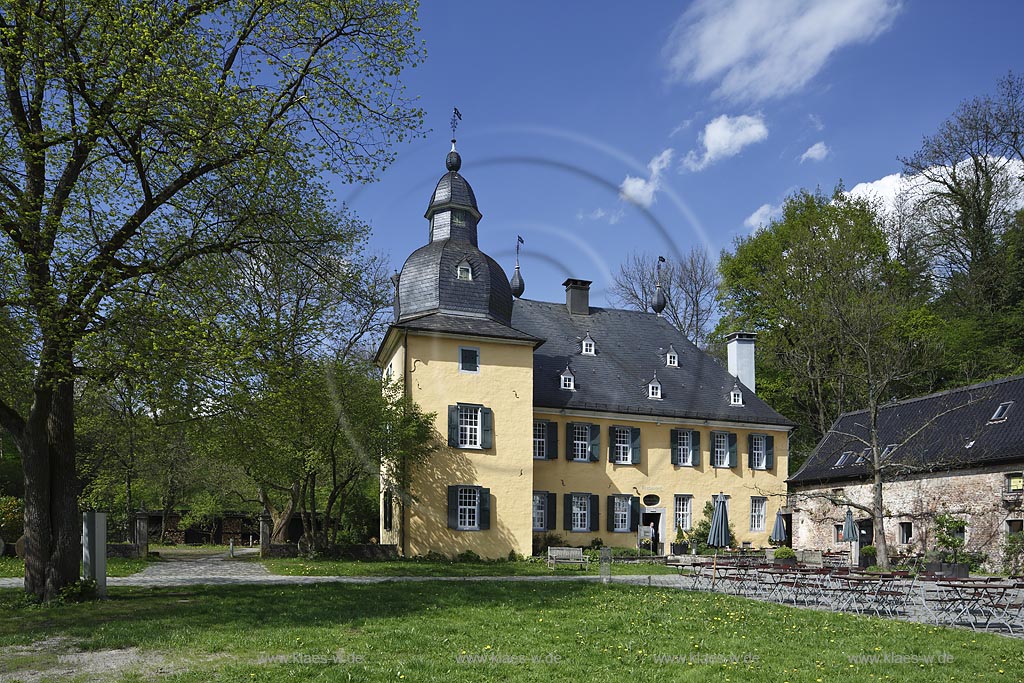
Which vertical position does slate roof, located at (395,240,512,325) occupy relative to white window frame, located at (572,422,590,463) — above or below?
above

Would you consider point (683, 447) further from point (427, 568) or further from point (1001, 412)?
point (427, 568)

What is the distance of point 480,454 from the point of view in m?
29.0

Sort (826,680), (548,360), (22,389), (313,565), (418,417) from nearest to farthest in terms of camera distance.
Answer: (826,680) < (22,389) < (313,565) < (418,417) < (548,360)

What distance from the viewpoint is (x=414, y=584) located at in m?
18.4

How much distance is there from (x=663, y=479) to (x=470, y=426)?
8.78 metres

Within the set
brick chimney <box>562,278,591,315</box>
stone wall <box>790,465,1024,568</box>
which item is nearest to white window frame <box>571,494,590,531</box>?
stone wall <box>790,465,1024,568</box>

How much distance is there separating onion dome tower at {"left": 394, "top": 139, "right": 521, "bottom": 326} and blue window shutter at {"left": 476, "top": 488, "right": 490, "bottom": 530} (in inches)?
228

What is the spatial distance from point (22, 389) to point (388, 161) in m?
7.72

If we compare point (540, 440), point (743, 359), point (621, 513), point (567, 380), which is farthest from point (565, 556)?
point (743, 359)

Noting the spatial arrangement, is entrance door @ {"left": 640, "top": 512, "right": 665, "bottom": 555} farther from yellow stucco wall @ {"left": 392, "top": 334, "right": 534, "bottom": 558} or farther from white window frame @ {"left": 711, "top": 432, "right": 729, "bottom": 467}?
yellow stucco wall @ {"left": 392, "top": 334, "right": 534, "bottom": 558}

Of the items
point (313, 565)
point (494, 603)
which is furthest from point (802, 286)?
point (494, 603)

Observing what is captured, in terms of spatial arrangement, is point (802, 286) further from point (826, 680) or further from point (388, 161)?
point (826, 680)

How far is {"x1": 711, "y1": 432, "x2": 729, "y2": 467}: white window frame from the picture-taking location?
34.8m

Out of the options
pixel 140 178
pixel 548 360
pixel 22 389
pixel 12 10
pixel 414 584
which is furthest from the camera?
pixel 548 360
